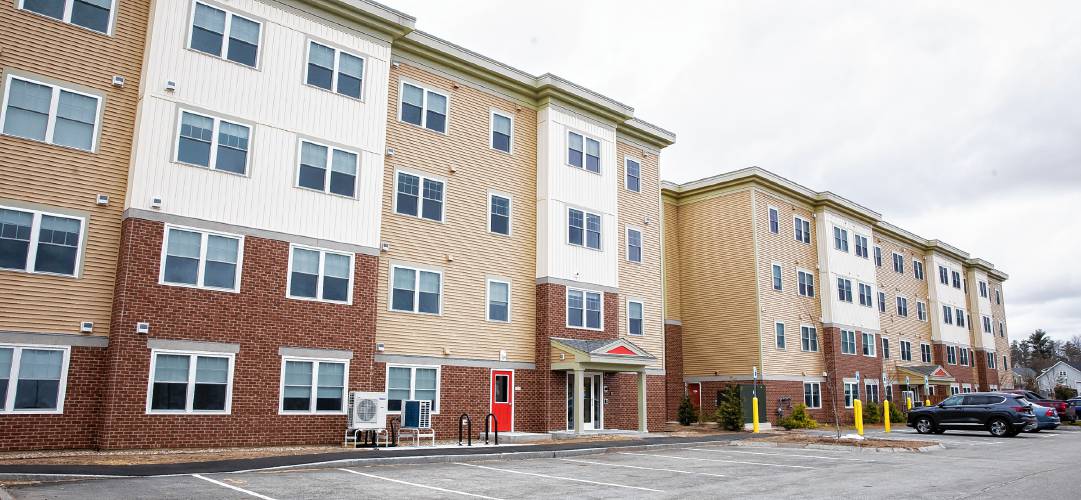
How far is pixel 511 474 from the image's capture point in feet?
50.3

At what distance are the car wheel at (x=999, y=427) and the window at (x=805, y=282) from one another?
1229cm

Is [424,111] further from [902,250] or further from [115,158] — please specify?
[902,250]

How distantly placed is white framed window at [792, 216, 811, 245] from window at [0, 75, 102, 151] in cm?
3333

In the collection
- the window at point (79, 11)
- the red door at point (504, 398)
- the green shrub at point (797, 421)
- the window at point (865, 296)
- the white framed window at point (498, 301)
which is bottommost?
the green shrub at point (797, 421)

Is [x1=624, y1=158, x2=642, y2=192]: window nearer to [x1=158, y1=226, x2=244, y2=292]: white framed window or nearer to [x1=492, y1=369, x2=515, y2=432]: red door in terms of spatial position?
[x1=492, y1=369, x2=515, y2=432]: red door

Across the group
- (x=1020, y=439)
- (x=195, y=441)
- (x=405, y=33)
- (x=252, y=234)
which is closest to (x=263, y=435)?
(x=195, y=441)

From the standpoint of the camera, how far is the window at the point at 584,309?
90.8 feet

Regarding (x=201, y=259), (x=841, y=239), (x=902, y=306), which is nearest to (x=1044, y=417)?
(x=841, y=239)

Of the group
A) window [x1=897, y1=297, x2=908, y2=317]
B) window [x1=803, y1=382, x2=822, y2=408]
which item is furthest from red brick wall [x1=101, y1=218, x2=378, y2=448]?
window [x1=897, y1=297, x2=908, y2=317]

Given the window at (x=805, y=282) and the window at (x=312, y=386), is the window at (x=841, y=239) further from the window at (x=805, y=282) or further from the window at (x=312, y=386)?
the window at (x=312, y=386)

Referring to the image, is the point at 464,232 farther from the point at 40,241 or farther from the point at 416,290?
the point at 40,241

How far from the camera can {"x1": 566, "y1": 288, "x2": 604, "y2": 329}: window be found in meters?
27.7

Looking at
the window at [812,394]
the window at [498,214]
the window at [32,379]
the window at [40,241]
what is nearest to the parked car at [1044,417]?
the window at [812,394]

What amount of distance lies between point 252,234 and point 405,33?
318 inches
